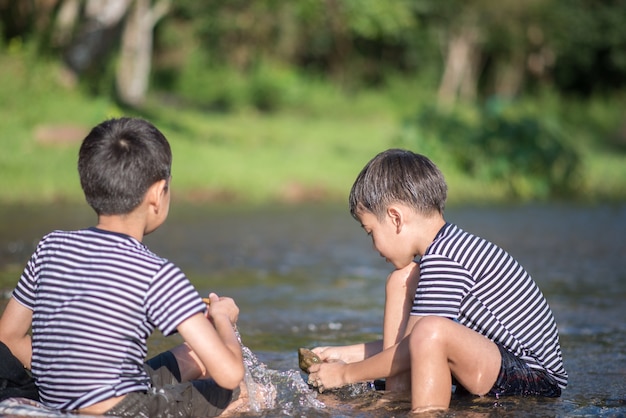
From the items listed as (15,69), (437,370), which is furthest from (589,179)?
(437,370)

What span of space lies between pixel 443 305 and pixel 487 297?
0.78ft

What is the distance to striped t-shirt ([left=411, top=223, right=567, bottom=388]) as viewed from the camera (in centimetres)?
340

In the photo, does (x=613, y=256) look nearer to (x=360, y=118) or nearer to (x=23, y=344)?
(x=23, y=344)

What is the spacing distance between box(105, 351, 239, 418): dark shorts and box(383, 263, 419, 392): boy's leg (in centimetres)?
65

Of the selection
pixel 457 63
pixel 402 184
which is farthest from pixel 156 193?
pixel 457 63

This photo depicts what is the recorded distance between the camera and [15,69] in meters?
14.9

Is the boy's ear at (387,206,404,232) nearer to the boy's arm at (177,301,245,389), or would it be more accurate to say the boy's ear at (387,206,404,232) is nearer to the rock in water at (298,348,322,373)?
the rock in water at (298,348,322,373)

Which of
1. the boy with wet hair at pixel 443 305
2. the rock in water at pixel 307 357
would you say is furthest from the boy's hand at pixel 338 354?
the boy with wet hair at pixel 443 305

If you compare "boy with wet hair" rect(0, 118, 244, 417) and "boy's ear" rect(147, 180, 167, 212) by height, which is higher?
"boy's ear" rect(147, 180, 167, 212)

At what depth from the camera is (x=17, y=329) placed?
332 centimetres

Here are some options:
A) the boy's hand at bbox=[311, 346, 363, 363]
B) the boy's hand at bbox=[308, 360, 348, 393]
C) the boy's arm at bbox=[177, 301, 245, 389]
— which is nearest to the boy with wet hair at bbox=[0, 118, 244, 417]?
the boy's arm at bbox=[177, 301, 245, 389]

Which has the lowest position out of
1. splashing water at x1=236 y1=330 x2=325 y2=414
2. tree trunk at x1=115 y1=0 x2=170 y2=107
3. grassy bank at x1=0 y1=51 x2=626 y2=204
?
splashing water at x1=236 y1=330 x2=325 y2=414

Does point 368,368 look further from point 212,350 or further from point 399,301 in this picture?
point 212,350

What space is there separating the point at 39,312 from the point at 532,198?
11.5 metres
